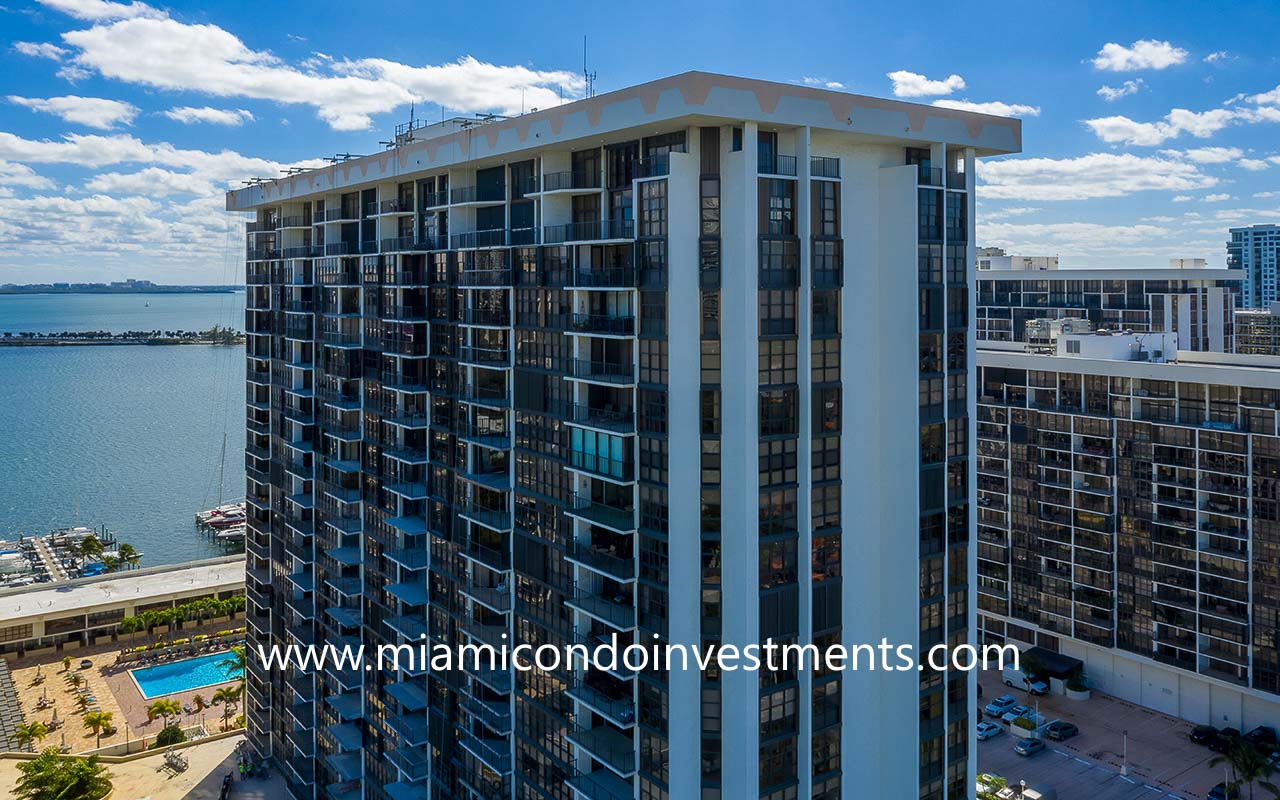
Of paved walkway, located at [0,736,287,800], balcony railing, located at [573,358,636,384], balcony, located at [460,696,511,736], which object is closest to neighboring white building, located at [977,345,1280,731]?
balcony railing, located at [573,358,636,384]

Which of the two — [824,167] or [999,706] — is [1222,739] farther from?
[824,167]

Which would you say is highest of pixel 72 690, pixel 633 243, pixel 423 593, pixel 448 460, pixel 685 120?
Answer: pixel 685 120

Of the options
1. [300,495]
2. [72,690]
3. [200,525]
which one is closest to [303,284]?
[300,495]

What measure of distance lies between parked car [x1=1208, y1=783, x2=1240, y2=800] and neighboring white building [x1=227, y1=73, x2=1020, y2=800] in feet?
98.8

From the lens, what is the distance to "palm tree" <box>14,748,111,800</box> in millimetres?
51188

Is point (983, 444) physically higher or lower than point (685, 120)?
lower

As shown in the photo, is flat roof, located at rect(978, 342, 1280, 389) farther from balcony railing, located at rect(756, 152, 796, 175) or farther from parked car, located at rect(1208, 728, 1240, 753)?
balcony railing, located at rect(756, 152, 796, 175)

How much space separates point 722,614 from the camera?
28062 millimetres

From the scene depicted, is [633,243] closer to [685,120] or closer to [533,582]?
[685,120]

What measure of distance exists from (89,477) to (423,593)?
133 metres

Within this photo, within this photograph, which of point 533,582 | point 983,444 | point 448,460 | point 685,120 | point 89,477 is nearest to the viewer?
point 685,120

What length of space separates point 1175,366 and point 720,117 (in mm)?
47278

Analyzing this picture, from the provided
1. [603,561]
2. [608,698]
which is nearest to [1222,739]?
[608,698]

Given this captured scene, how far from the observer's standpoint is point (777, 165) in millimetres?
27969
